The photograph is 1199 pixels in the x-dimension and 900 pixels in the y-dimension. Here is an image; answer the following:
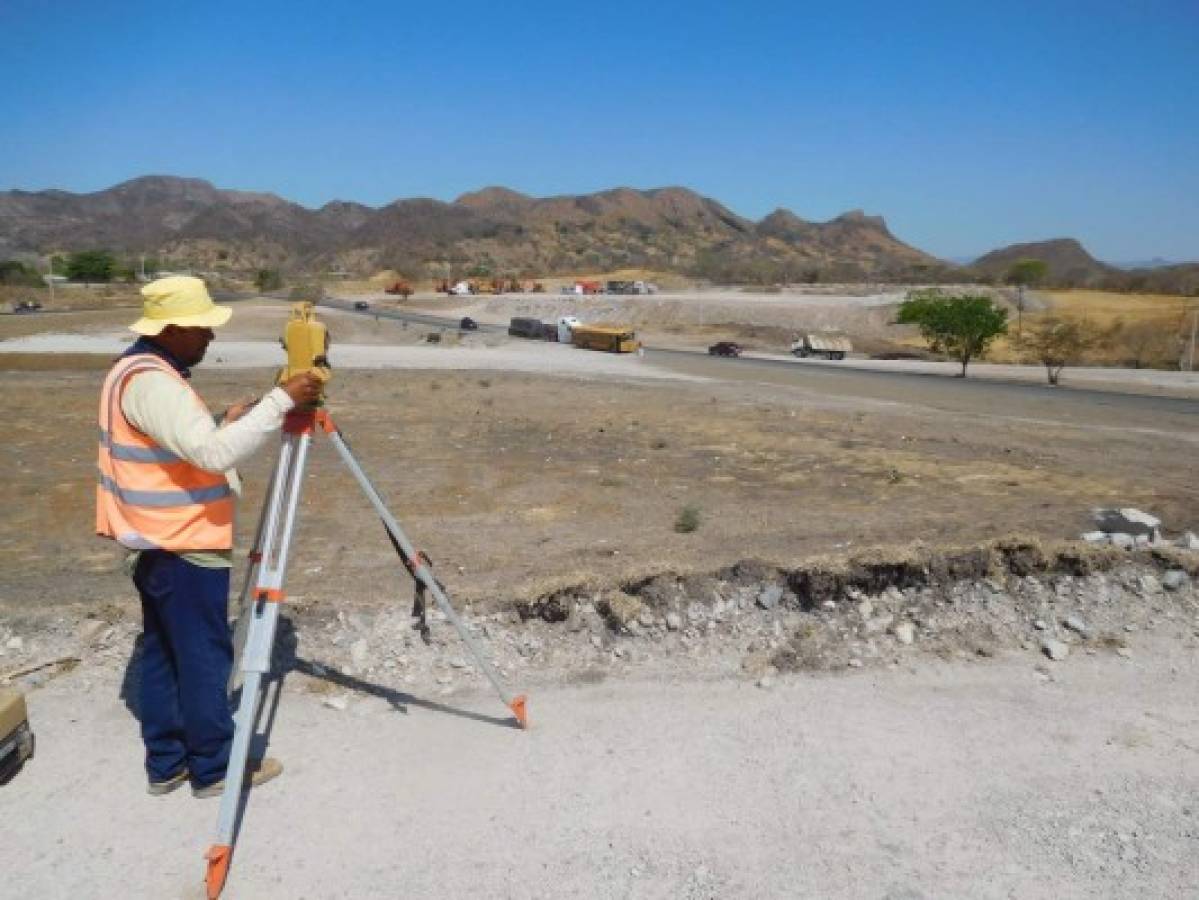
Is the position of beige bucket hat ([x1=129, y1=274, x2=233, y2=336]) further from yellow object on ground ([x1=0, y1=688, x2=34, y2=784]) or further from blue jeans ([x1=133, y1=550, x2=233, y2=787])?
yellow object on ground ([x1=0, y1=688, x2=34, y2=784])

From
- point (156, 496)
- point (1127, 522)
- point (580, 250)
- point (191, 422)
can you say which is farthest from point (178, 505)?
point (580, 250)

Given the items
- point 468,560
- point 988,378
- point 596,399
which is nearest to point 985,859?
point 468,560

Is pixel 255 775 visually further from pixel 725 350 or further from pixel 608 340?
pixel 725 350

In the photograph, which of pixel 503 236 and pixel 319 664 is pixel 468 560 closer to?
pixel 319 664

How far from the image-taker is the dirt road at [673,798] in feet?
11.6

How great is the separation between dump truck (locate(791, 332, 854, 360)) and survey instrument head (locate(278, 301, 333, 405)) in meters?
47.8

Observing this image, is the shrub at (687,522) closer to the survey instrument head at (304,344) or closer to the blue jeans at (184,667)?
the blue jeans at (184,667)

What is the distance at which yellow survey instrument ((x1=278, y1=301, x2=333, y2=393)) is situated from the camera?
3.60 meters

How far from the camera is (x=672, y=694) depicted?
→ 5.09 metres

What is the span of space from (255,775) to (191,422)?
5.79 feet

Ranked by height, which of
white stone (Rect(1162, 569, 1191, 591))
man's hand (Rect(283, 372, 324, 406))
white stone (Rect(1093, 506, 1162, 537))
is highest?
man's hand (Rect(283, 372, 324, 406))

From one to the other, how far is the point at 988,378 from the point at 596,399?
25.3m

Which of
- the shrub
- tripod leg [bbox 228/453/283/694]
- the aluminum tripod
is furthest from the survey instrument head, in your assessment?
the shrub

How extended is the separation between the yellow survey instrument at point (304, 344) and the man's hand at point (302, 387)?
30 mm
